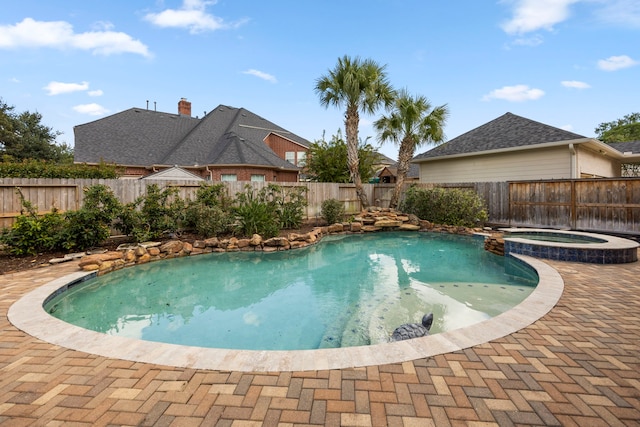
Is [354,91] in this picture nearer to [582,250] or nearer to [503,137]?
[503,137]

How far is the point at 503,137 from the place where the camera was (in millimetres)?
13711

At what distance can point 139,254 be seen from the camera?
7051mm

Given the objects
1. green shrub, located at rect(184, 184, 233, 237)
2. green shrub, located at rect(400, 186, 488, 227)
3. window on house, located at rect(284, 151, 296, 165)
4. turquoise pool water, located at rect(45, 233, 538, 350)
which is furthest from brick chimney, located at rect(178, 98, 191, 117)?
turquoise pool water, located at rect(45, 233, 538, 350)

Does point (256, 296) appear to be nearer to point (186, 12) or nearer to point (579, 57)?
point (186, 12)

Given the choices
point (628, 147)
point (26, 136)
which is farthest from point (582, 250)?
point (26, 136)

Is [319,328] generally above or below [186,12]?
below

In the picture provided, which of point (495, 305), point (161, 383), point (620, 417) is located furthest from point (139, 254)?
point (620, 417)

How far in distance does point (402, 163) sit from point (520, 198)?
15.6 ft

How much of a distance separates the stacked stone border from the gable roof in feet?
15.4

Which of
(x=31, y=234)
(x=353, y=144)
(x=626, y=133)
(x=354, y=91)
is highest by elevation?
(x=626, y=133)

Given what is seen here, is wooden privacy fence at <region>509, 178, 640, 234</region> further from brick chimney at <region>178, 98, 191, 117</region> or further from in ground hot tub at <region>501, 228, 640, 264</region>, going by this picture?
brick chimney at <region>178, 98, 191, 117</region>

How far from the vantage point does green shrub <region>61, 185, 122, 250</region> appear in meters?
7.11

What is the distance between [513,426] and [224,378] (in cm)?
184

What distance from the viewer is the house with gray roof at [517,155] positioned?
11680mm
